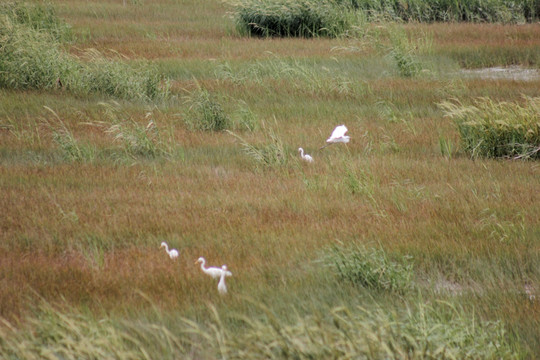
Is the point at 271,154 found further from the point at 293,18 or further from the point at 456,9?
the point at 456,9

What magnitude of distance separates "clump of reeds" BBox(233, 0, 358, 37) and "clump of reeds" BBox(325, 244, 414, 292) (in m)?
14.3

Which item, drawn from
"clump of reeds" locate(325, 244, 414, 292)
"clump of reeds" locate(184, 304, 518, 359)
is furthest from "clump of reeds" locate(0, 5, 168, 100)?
"clump of reeds" locate(184, 304, 518, 359)

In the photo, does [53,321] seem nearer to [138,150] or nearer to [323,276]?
[323,276]

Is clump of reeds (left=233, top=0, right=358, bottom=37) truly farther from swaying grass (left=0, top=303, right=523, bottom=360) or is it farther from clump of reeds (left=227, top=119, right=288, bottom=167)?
swaying grass (left=0, top=303, right=523, bottom=360)

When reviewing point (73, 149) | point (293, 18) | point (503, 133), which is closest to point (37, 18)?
point (293, 18)

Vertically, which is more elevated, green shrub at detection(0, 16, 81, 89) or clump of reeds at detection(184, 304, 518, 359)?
clump of reeds at detection(184, 304, 518, 359)

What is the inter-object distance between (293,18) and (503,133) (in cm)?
1186

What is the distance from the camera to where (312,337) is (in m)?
3.76

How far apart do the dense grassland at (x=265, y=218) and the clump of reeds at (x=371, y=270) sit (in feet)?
0.05

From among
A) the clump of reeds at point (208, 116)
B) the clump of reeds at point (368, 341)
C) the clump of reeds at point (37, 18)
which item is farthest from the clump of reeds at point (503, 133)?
the clump of reeds at point (37, 18)

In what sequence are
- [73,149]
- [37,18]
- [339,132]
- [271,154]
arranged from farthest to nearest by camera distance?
[37,18] < [339,132] < [73,149] < [271,154]

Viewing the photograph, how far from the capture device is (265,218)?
6.78 metres

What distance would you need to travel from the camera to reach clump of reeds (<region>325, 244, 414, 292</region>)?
5.02 meters

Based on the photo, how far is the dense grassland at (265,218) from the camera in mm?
4156
